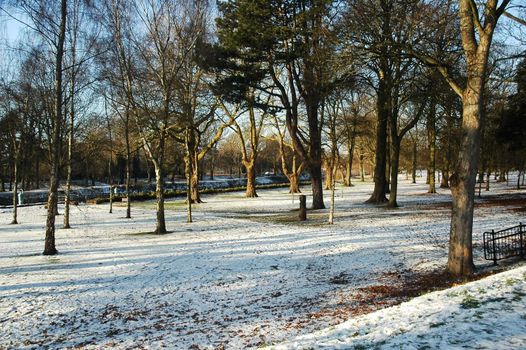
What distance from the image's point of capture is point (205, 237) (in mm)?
16078

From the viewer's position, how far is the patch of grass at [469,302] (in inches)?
219

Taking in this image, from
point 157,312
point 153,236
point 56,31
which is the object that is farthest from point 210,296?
point 56,31

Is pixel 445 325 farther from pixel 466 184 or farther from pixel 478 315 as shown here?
pixel 466 184

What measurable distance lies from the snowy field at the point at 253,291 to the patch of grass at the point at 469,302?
3 centimetres

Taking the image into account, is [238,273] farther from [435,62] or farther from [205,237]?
[435,62]

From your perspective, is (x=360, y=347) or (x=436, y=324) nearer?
(x=360, y=347)

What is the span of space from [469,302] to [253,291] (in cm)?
499

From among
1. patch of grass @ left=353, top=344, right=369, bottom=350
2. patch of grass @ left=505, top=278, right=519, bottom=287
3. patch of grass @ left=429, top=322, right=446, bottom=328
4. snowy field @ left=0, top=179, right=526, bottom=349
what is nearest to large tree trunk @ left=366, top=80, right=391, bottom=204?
snowy field @ left=0, top=179, right=526, bottom=349

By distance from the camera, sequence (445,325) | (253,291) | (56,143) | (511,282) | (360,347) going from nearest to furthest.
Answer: (360,347) < (445,325) < (511,282) < (253,291) < (56,143)

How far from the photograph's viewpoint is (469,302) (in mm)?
5750

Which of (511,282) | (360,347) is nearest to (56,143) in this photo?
(360,347)

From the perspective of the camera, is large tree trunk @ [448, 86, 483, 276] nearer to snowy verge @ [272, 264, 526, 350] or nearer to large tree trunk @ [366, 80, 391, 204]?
snowy verge @ [272, 264, 526, 350]

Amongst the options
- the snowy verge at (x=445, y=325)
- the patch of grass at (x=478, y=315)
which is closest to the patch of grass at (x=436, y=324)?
the snowy verge at (x=445, y=325)

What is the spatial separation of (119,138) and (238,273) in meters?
35.9
